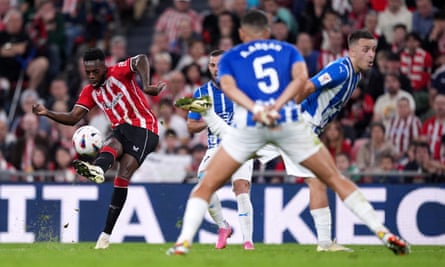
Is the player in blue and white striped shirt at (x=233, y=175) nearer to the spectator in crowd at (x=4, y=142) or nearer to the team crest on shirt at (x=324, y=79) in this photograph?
the team crest on shirt at (x=324, y=79)

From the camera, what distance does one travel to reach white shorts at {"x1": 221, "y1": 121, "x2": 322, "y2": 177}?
421 inches

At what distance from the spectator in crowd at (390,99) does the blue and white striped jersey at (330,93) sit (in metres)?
6.51

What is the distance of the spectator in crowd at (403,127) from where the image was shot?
18891 mm

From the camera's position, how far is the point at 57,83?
860 inches

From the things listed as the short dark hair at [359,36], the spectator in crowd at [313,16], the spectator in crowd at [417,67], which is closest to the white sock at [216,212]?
the short dark hair at [359,36]

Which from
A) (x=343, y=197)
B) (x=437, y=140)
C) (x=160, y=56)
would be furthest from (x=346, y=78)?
(x=160, y=56)

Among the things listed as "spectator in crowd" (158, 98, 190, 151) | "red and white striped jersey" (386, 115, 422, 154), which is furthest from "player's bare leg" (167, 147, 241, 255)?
"spectator in crowd" (158, 98, 190, 151)

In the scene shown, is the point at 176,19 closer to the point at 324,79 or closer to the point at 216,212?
the point at 216,212

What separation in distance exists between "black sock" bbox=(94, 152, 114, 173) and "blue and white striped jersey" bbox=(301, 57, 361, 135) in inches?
97.5

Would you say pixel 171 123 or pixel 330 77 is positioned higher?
pixel 330 77

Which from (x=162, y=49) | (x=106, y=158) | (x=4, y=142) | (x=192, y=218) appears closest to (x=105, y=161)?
(x=106, y=158)

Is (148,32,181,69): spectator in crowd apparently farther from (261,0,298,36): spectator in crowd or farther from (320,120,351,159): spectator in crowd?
(320,120,351,159): spectator in crowd

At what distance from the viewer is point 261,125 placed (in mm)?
10664

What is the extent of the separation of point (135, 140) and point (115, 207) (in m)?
0.90
